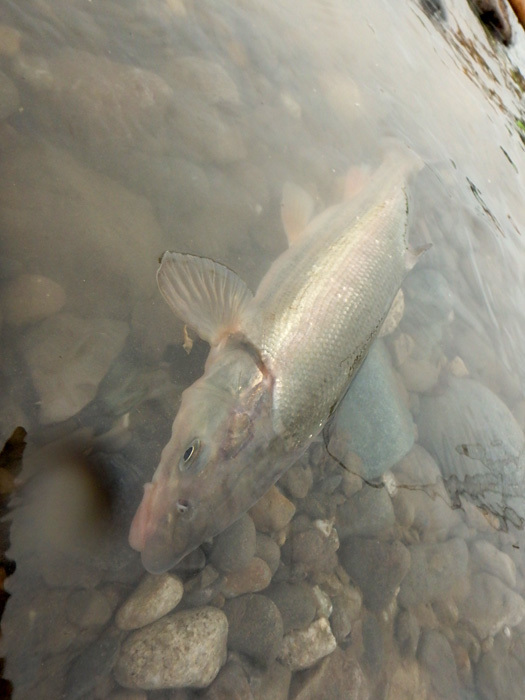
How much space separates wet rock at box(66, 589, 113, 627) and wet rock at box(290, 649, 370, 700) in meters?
1.49

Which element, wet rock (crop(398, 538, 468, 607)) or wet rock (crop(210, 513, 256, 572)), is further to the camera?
wet rock (crop(398, 538, 468, 607))

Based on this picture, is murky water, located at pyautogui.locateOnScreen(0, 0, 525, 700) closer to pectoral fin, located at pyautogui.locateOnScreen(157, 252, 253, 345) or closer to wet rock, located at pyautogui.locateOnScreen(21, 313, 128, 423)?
wet rock, located at pyautogui.locateOnScreen(21, 313, 128, 423)

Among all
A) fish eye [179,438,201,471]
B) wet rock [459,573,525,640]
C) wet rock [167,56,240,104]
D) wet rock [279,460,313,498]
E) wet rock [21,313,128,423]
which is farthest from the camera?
wet rock [167,56,240,104]

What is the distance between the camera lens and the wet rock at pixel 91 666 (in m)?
2.61

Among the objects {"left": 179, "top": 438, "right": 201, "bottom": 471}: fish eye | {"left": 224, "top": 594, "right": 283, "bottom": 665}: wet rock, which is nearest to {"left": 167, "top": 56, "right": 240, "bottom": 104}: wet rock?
{"left": 179, "top": 438, "right": 201, "bottom": 471}: fish eye

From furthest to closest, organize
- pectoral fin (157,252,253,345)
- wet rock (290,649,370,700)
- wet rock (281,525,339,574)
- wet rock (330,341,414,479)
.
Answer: wet rock (330,341,414,479) → wet rock (281,525,339,574) → pectoral fin (157,252,253,345) → wet rock (290,649,370,700)

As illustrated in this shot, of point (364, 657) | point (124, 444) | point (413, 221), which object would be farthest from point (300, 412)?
point (413, 221)

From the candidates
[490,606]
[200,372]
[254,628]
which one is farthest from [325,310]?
[490,606]

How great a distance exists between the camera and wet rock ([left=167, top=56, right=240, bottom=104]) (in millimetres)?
4652

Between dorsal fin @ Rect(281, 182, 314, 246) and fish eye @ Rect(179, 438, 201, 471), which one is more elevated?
dorsal fin @ Rect(281, 182, 314, 246)

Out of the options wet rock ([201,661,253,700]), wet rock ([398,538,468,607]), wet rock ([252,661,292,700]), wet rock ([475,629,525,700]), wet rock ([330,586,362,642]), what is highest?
wet rock ([398,538,468,607])

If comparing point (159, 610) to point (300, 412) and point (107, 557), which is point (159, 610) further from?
point (300, 412)

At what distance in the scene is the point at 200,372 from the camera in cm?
369

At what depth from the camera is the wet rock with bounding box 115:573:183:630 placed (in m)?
2.89
